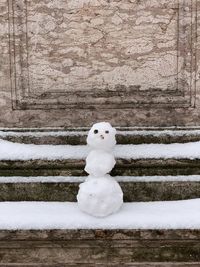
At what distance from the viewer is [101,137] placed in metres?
3.39

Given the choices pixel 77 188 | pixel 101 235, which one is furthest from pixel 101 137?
pixel 101 235

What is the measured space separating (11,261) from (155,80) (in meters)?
1.58

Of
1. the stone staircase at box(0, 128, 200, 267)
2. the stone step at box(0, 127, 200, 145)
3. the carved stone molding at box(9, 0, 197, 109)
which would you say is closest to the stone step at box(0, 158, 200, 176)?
the stone staircase at box(0, 128, 200, 267)

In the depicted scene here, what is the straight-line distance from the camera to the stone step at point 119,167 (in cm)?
368

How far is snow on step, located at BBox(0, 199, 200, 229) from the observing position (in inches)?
130

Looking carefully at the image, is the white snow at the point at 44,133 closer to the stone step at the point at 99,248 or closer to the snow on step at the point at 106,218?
the snow on step at the point at 106,218

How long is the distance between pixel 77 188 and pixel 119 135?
0.47 meters

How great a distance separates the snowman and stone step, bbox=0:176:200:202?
220 mm

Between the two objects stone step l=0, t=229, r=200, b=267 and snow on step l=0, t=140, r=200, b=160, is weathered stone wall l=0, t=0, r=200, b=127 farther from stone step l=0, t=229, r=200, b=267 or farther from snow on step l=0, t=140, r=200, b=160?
stone step l=0, t=229, r=200, b=267

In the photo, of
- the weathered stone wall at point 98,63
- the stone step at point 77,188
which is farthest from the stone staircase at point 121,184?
the weathered stone wall at point 98,63

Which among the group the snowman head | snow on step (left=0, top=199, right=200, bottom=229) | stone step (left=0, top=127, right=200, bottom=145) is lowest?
snow on step (left=0, top=199, right=200, bottom=229)

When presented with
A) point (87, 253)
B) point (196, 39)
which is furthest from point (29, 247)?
point (196, 39)

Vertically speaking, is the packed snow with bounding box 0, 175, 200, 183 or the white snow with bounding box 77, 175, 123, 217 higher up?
the packed snow with bounding box 0, 175, 200, 183

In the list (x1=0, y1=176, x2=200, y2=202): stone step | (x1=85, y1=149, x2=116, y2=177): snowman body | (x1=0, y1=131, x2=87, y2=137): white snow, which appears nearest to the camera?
(x1=85, y1=149, x2=116, y2=177): snowman body
